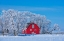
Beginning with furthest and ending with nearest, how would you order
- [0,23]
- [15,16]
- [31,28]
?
[31,28]
[15,16]
[0,23]

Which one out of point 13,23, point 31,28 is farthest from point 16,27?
point 31,28

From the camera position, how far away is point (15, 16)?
745 cm

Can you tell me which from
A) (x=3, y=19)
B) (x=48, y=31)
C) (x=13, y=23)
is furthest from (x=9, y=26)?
(x=48, y=31)

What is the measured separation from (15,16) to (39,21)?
3.07 feet

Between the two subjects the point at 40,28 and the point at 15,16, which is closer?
the point at 15,16

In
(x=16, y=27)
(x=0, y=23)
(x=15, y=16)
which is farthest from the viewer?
(x=16, y=27)

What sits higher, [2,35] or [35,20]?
[35,20]

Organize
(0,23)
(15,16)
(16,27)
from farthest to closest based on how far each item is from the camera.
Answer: (16,27), (15,16), (0,23)

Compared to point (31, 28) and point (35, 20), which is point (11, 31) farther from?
point (31, 28)

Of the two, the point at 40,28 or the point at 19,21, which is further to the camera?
the point at 40,28

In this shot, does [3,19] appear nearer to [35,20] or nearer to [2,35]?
[2,35]

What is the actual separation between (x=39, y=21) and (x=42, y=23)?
0.33 metres

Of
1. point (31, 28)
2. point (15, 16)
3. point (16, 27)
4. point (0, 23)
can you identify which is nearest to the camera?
point (0, 23)

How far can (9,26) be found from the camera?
7.75m
